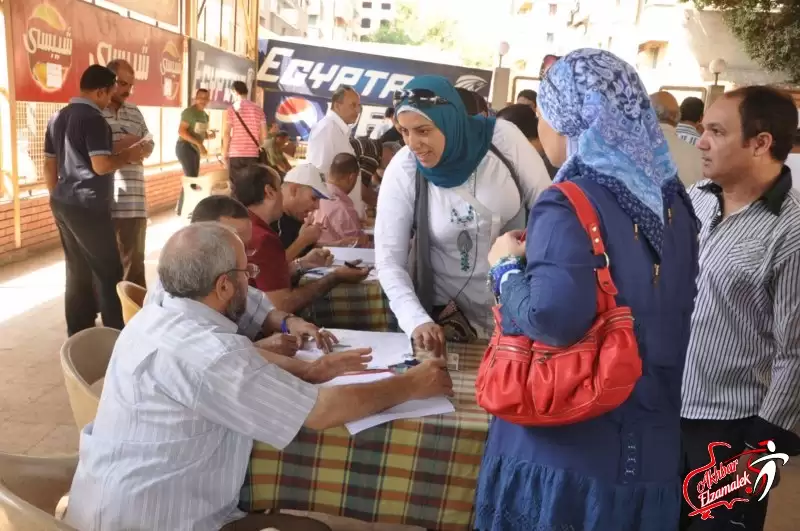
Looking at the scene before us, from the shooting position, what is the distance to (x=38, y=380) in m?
3.65

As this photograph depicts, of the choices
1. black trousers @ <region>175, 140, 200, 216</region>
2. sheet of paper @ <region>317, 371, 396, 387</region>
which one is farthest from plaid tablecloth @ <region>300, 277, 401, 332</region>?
black trousers @ <region>175, 140, 200, 216</region>

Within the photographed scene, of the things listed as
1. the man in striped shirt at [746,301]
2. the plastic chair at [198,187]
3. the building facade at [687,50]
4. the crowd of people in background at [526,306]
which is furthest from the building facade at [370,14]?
the man in striped shirt at [746,301]

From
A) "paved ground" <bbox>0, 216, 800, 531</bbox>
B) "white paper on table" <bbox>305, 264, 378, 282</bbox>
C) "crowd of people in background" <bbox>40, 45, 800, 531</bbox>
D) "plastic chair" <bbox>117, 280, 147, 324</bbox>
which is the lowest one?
"paved ground" <bbox>0, 216, 800, 531</bbox>

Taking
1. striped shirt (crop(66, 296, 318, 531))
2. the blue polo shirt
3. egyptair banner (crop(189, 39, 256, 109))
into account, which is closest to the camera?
striped shirt (crop(66, 296, 318, 531))

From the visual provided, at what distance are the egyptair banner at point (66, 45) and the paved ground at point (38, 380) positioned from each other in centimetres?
151

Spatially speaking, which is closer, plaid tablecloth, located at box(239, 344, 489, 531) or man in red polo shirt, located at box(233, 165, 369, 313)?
plaid tablecloth, located at box(239, 344, 489, 531)

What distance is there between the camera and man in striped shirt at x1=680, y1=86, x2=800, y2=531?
64.1 inches

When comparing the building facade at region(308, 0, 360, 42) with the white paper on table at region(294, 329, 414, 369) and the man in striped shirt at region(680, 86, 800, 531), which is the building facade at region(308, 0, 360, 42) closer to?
the white paper on table at region(294, 329, 414, 369)

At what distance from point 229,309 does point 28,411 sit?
90.3 inches

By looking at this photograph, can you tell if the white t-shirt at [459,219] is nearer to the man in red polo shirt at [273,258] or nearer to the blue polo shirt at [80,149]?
the man in red polo shirt at [273,258]

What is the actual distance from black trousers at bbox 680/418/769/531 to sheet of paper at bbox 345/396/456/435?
0.63m

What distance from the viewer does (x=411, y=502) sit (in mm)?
1557

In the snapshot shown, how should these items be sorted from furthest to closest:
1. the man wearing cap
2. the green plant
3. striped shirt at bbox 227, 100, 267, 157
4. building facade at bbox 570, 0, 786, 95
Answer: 1. building facade at bbox 570, 0, 786, 95
2. the green plant
3. striped shirt at bbox 227, 100, 267, 157
4. the man wearing cap

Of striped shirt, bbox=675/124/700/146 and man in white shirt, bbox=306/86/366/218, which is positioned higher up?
striped shirt, bbox=675/124/700/146
